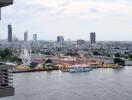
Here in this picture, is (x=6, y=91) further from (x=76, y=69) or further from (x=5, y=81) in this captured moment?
(x=76, y=69)

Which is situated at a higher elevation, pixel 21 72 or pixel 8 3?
pixel 8 3

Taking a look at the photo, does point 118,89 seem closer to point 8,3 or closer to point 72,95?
point 72,95

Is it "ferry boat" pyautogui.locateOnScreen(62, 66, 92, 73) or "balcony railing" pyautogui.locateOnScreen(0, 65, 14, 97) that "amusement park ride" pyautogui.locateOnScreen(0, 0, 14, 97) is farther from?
"ferry boat" pyautogui.locateOnScreen(62, 66, 92, 73)

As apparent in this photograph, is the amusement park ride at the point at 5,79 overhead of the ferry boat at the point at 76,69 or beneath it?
overhead

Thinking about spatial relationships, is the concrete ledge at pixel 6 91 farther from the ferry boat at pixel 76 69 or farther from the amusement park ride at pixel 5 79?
the ferry boat at pixel 76 69

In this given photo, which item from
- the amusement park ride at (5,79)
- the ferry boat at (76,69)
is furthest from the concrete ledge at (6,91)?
the ferry boat at (76,69)

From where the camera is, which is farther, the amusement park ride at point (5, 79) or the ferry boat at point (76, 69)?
the ferry boat at point (76, 69)

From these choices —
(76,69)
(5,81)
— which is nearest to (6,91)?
(5,81)

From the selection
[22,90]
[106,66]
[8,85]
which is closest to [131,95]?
[22,90]

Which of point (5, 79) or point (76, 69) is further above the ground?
point (5, 79)

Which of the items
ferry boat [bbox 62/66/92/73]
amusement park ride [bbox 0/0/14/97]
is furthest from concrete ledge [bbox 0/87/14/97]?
ferry boat [bbox 62/66/92/73]

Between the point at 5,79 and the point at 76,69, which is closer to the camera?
the point at 5,79
